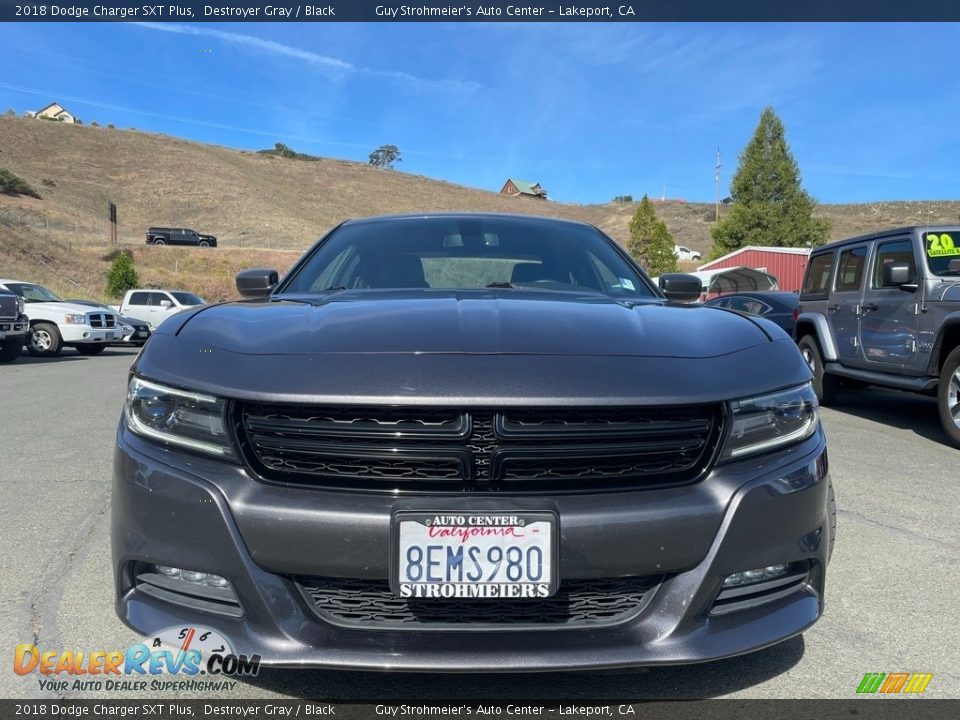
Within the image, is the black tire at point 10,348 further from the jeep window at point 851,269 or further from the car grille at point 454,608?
the car grille at point 454,608

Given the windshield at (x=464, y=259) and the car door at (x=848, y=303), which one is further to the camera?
the car door at (x=848, y=303)

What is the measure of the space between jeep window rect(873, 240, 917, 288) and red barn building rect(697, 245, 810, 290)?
25.7m

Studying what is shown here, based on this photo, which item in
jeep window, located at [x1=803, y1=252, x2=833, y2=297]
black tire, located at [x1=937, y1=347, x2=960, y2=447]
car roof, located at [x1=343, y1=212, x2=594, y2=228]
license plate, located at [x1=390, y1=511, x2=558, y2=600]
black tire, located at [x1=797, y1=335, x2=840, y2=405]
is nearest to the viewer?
license plate, located at [x1=390, y1=511, x2=558, y2=600]

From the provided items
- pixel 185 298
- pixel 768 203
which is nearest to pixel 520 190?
pixel 768 203

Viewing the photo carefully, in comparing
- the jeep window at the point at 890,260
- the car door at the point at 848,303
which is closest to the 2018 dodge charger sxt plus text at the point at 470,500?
the jeep window at the point at 890,260

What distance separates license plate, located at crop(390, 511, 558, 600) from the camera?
175 centimetres

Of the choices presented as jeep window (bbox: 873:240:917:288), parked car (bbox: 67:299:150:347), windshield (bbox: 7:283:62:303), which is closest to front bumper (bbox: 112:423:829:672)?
jeep window (bbox: 873:240:917:288)

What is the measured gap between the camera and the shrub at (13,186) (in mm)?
52406

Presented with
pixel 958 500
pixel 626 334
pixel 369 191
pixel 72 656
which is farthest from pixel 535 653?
pixel 369 191

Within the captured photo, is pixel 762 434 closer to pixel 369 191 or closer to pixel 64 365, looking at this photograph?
pixel 64 365

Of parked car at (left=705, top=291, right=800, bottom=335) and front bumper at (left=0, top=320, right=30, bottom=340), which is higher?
parked car at (left=705, top=291, right=800, bottom=335)

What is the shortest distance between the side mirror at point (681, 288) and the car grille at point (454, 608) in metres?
1.73

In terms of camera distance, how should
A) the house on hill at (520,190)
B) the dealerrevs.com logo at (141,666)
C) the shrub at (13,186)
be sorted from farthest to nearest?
the house on hill at (520,190) < the shrub at (13,186) < the dealerrevs.com logo at (141,666)

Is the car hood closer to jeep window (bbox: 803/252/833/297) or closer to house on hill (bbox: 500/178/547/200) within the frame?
jeep window (bbox: 803/252/833/297)
